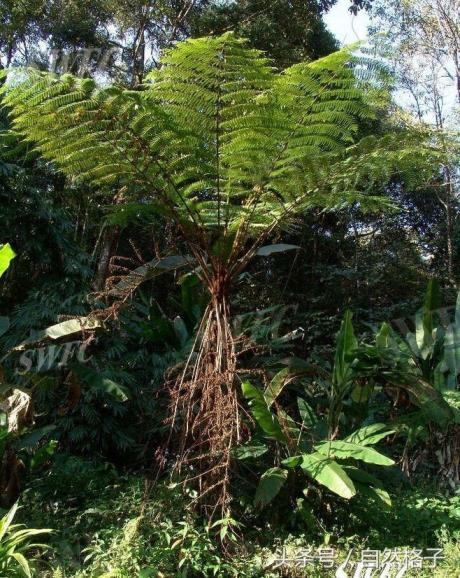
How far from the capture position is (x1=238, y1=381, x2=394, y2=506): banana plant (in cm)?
294

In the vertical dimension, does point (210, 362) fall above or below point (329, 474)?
above

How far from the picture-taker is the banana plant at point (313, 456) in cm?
294

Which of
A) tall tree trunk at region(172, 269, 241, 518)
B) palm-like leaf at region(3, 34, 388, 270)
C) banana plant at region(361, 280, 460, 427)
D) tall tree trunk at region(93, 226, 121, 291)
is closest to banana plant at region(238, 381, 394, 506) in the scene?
tall tree trunk at region(172, 269, 241, 518)

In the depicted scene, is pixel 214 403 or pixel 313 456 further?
pixel 313 456

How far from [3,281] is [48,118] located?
3.28 metres

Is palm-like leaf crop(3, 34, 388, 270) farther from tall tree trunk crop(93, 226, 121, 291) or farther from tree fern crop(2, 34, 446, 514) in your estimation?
tall tree trunk crop(93, 226, 121, 291)

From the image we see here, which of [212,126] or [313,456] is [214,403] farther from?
[212,126]

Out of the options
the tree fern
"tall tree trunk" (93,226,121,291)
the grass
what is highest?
the tree fern

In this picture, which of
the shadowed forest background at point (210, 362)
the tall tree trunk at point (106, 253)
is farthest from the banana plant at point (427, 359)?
Answer: the tall tree trunk at point (106, 253)

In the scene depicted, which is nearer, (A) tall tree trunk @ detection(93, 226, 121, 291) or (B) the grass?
(B) the grass

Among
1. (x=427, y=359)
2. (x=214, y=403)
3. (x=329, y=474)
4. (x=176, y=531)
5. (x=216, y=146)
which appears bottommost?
(x=176, y=531)

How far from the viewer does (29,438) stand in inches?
143

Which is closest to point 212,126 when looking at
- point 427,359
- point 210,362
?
point 210,362

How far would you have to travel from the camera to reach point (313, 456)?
3129 millimetres
